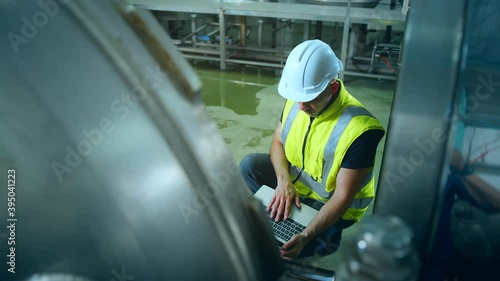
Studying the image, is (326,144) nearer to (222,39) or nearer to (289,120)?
(289,120)

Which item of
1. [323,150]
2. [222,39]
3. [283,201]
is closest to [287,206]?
[283,201]

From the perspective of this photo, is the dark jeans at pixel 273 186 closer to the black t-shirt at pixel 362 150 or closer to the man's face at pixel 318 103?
the black t-shirt at pixel 362 150

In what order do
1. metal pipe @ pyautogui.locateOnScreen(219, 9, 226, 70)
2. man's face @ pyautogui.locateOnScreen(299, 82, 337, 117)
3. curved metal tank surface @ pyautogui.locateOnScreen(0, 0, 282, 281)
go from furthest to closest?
1. metal pipe @ pyautogui.locateOnScreen(219, 9, 226, 70)
2. man's face @ pyautogui.locateOnScreen(299, 82, 337, 117)
3. curved metal tank surface @ pyautogui.locateOnScreen(0, 0, 282, 281)

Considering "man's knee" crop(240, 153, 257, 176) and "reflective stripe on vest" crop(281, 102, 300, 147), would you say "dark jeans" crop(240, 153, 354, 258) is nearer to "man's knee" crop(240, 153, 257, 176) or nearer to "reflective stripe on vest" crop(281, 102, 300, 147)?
"man's knee" crop(240, 153, 257, 176)

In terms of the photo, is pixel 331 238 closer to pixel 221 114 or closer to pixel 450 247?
pixel 450 247

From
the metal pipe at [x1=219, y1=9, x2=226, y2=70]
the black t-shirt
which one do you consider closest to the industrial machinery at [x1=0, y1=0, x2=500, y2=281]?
the black t-shirt

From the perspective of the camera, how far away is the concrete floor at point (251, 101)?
303 cm

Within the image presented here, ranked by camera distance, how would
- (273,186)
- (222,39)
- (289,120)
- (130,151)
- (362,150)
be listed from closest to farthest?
(130,151)
(362,150)
(289,120)
(273,186)
(222,39)

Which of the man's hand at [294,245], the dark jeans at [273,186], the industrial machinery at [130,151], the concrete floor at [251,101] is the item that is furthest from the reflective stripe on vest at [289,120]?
the industrial machinery at [130,151]

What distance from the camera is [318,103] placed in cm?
158

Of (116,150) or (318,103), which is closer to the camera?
(116,150)

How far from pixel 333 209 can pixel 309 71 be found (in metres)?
0.54

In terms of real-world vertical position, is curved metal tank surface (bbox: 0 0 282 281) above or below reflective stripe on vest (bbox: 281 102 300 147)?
above

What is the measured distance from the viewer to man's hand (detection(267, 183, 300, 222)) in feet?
5.54
